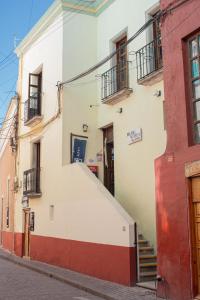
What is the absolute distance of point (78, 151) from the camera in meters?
14.6

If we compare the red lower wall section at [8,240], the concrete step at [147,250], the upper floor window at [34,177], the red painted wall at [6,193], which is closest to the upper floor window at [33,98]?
the upper floor window at [34,177]

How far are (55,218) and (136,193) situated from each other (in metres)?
3.67

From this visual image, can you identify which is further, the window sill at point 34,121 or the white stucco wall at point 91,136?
the window sill at point 34,121

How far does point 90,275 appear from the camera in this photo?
1174cm

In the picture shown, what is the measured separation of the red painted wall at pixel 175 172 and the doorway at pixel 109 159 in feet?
17.3

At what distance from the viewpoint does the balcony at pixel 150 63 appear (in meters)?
11.7

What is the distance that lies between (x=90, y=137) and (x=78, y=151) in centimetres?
73

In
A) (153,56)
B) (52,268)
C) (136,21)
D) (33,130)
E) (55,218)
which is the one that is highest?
(136,21)

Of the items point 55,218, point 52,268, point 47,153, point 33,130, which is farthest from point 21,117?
point 52,268

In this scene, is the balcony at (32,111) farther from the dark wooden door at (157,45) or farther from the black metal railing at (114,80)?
the dark wooden door at (157,45)

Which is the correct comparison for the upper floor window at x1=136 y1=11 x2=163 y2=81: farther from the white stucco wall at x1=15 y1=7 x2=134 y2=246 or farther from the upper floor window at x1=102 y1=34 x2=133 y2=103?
the white stucco wall at x1=15 y1=7 x2=134 y2=246

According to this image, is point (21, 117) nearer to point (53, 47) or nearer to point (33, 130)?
point (33, 130)

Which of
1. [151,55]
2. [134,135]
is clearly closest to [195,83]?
[151,55]

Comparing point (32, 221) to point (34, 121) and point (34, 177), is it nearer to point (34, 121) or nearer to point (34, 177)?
point (34, 177)
